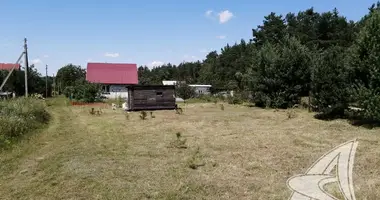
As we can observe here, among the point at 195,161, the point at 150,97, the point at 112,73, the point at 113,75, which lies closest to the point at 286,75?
the point at 150,97

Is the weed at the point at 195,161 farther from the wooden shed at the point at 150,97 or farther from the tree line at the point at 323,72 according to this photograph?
the wooden shed at the point at 150,97

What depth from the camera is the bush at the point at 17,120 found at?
11039 mm

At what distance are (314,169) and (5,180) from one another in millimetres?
6315

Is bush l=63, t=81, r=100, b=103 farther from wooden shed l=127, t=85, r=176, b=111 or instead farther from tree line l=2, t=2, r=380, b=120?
wooden shed l=127, t=85, r=176, b=111

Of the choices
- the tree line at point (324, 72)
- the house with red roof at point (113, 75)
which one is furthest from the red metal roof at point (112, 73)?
the tree line at point (324, 72)

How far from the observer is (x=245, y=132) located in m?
12.7

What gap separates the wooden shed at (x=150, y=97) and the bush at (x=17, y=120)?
712cm

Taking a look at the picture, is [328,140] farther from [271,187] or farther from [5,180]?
[5,180]

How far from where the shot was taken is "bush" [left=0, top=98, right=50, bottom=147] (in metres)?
11.0

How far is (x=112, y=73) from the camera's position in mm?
49125

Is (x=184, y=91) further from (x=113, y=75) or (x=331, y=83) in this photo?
(x=331, y=83)

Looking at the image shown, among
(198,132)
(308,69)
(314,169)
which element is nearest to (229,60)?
(308,69)

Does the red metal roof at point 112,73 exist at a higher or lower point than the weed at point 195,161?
higher

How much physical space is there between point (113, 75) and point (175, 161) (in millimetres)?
41947
